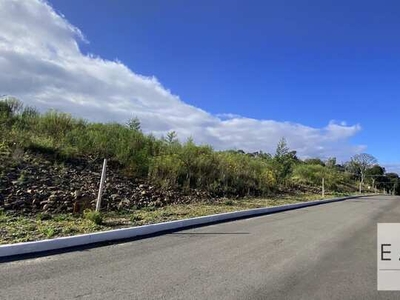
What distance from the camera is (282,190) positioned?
1117 inches

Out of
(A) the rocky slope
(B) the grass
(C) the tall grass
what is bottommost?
(B) the grass

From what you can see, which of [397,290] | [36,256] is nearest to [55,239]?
[36,256]

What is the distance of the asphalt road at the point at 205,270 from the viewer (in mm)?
5164

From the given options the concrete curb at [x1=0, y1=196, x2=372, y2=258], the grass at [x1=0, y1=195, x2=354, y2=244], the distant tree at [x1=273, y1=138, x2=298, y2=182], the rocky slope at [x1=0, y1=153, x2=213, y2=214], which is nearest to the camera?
the concrete curb at [x1=0, y1=196, x2=372, y2=258]

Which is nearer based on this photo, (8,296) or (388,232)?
(8,296)

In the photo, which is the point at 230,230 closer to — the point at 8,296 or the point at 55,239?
the point at 55,239

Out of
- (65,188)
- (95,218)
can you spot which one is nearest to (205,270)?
(95,218)

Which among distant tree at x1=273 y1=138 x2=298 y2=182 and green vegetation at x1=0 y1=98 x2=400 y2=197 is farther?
distant tree at x1=273 y1=138 x2=298 y2=182

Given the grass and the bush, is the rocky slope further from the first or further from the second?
the bush

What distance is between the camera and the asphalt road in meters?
5.16

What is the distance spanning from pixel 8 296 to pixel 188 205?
10.2 m
